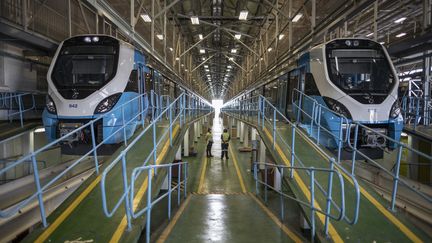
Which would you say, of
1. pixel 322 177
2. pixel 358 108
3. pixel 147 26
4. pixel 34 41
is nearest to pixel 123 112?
pixel 34 41

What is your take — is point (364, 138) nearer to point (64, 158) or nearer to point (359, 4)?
point (359, 4)

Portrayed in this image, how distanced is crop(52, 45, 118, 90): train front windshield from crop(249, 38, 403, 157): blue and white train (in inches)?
183

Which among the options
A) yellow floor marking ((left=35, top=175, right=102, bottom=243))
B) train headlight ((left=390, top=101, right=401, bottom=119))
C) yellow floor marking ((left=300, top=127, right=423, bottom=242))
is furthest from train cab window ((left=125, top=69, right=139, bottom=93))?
train headlight ((left=390, top=101, right=401, bottom=119))

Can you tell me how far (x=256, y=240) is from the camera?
214 inches

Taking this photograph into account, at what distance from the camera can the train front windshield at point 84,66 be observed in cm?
782

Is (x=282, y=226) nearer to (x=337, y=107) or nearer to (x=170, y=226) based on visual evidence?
(x=170, y=226)

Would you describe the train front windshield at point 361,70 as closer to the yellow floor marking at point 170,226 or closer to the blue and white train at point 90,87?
the yellow floor marking at point 170,226

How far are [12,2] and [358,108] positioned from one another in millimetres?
10191

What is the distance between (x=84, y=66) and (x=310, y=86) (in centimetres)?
555

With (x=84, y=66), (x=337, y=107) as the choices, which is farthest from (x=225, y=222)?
(x=84, y=66)

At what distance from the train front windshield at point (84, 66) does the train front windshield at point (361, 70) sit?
17.1 ft

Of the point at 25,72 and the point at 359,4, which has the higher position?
the point at 359,4

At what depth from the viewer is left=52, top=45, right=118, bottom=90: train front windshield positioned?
7816 millimetres

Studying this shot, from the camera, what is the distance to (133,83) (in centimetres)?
830
